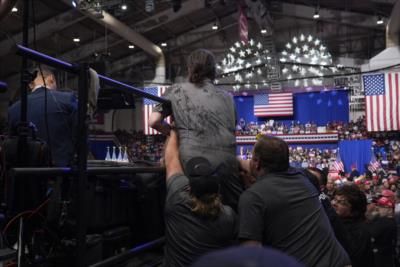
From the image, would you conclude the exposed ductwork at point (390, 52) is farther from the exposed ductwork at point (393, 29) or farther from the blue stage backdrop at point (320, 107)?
the blue stage backdrop at point (320, 107)

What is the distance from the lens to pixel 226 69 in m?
17.3

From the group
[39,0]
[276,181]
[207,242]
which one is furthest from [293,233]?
[39,0]

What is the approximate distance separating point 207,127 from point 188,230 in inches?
23.2

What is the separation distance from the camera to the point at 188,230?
2008mm

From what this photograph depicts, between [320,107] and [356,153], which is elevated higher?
[320,107]

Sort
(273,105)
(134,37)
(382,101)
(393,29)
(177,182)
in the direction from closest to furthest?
(177,182), (382,101), (393,29), (134,37), (273,105)

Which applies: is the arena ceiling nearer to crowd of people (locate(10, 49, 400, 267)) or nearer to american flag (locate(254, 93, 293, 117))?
american flag (locate(254, 93, 293, 117))

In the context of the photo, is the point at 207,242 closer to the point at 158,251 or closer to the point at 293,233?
the point at 293,233

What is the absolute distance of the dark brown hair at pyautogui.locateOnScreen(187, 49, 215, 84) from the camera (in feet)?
7.85

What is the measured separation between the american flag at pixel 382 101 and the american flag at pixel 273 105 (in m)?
3.10

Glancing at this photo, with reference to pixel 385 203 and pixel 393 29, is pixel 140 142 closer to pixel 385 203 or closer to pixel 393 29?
pixel 393 29

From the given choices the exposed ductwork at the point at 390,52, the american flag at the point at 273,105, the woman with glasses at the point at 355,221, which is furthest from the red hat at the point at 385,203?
the american flag at the point at 273,105

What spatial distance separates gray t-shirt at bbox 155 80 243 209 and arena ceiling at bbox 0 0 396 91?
424 inches

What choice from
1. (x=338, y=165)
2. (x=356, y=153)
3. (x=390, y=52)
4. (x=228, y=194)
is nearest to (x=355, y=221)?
(x=228, y=194)
